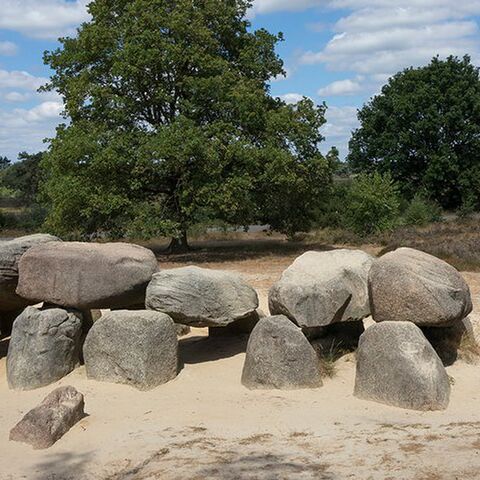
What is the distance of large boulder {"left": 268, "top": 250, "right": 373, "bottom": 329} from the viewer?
912cm

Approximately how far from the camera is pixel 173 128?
19094 millimetres

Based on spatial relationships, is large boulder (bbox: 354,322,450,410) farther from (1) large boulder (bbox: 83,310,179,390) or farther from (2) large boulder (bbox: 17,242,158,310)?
(2) large boulder (bbox: 17,242,158,310)

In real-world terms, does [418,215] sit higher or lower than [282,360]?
lower

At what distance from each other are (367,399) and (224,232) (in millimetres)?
23132

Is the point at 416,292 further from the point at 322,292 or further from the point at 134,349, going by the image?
the point at 134,349

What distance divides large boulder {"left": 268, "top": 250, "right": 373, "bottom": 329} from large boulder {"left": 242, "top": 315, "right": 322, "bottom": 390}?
301 millimetres

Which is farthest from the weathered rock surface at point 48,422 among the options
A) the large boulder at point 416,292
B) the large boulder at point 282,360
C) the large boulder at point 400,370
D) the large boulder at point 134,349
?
the large boulder at point 416,292

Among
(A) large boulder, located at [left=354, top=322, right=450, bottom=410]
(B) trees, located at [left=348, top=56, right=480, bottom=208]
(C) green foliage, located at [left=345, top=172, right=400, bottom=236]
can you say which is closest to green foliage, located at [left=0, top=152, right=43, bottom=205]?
(B) trees, located at [left=348, top=56, right=480, bottom=208]

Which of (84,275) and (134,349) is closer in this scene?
(134,349)

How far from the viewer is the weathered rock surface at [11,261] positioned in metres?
9.99

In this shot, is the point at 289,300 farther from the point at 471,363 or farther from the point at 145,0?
the point at 145,0

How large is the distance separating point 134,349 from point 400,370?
3.31m

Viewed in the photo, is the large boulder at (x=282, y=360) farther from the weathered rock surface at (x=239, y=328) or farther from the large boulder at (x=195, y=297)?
the weathered rock surface at (x=239, y=328)

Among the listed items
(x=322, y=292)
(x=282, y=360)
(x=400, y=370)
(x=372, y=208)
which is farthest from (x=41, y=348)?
(x=372, y=208)
